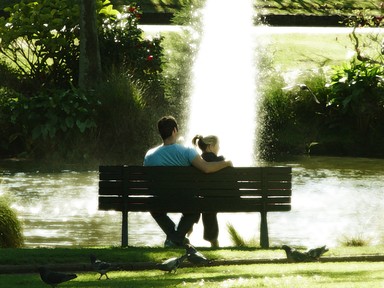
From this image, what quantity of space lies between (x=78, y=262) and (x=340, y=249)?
272 cm

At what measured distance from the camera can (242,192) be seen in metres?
13.0

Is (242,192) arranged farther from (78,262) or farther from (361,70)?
(361,70)

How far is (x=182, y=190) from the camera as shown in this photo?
12828mm

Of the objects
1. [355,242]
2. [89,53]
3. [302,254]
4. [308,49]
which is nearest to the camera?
[302,254]

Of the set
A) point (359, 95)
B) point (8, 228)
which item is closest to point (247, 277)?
point (8, 228)

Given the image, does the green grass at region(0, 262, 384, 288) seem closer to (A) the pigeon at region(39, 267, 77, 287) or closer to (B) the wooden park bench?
(A) the pigeon at region(39, 267, 77, 287)

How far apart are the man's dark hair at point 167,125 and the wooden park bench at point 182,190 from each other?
51 centimetres

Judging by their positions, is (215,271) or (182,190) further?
(182,190)

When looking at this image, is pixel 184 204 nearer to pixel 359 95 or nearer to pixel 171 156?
pixel 171 156

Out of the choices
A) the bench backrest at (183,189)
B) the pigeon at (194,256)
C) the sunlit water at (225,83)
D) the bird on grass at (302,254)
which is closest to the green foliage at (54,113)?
the sunlit water at (225,83)

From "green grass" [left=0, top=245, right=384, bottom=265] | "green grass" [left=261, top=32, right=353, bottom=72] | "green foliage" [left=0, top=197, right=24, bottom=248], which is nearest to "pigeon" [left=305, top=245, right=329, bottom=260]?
"green grass" [left=0, top=245, right=384, bottom=265]

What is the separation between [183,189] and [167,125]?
72 centimetres

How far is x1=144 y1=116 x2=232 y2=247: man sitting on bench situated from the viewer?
12852 mm

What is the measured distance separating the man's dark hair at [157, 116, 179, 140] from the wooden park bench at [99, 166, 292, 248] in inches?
20.2
